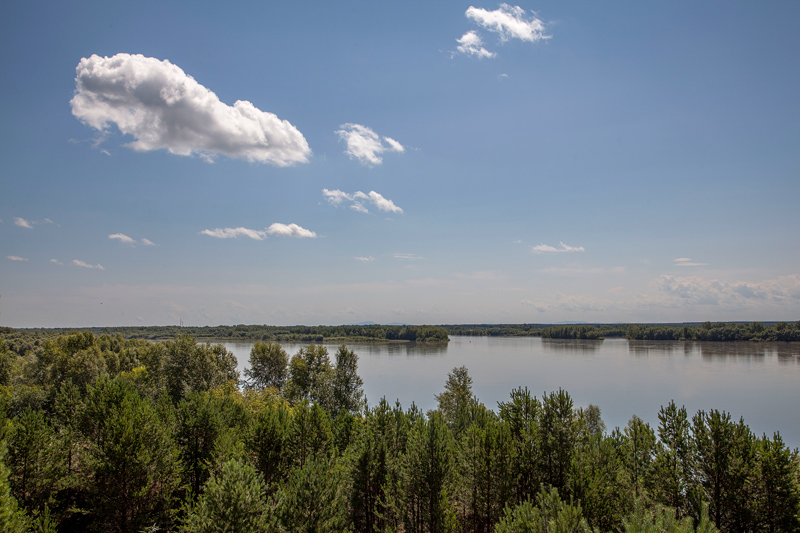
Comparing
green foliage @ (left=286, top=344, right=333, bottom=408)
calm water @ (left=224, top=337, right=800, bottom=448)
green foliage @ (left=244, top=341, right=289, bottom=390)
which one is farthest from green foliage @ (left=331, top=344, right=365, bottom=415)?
green foliage @ (left=244, top=341, right=289, bottom=390)

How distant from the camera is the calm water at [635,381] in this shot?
144ft

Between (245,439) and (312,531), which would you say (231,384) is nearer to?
(245,439)

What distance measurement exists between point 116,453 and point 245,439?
228 inches

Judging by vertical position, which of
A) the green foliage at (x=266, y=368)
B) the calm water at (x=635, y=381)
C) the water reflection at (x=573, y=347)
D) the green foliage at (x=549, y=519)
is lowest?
the water reflection at (x=573, y=347)

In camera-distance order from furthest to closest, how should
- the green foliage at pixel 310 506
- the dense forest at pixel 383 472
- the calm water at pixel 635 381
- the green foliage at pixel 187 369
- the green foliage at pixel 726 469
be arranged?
the calm water at pixel 635 381 → the green foliage at pixel 187 369 → the green foliage at pixel 726 469 → the dense forest at pixel 383 472 → the green foliage at pixel 310 506

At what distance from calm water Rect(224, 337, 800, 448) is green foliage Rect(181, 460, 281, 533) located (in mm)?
34920

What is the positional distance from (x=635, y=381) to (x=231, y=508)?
65180mm

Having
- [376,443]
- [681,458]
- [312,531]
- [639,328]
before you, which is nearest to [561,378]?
[681,458]

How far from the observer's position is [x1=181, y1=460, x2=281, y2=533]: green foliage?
471 inches

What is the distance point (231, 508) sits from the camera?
1213 centimetres

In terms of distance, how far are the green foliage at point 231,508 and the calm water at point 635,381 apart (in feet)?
115

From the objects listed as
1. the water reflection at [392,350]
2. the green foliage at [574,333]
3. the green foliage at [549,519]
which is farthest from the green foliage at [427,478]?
the green foliage at [574,333]

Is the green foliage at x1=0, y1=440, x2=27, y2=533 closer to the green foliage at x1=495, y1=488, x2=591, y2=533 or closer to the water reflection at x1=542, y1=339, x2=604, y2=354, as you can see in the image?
the green foliage at x1=495, y1=488, x2=591, y2=533

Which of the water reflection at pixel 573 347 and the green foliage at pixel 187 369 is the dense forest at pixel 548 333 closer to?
the water reflection at pixel 573 347
